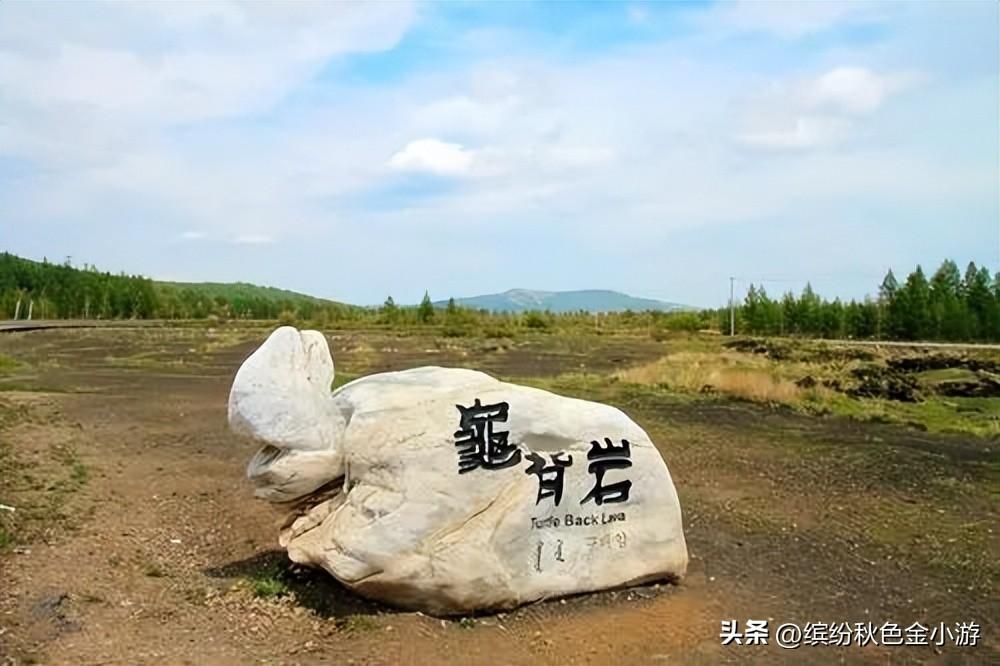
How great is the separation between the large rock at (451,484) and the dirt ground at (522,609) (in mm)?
229

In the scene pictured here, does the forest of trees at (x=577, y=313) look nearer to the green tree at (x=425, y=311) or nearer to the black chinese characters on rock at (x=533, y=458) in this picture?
the green tree at (x=425, y=311)

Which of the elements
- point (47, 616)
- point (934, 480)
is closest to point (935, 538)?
point (934, 480)

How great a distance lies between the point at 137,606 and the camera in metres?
5.66

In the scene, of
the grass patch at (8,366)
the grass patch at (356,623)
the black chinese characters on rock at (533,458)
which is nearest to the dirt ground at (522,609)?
the grass patch at (356,623)

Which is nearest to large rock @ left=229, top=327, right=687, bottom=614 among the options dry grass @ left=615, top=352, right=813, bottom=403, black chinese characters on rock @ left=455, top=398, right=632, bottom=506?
black chinese characters on rock @ left=455, top=398, right=632, bottom=506

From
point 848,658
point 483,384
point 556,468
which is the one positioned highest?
point 483,384

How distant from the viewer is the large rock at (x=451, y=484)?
5574 mm

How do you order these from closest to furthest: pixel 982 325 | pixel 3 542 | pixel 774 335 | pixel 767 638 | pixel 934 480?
pixel 767 638
pixel 3 542
pixel 934 480
pixel 982 325
pixel 774 335

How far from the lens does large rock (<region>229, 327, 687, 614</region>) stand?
18.3 ft

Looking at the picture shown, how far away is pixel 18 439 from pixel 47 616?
248 inches

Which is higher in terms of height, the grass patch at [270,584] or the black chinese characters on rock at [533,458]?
the black chinese characters on rock at [533,458]

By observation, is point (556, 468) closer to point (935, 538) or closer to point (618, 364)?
point (935, 538)

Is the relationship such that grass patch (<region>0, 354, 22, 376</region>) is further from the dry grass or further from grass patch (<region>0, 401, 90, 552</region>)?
the dry grass

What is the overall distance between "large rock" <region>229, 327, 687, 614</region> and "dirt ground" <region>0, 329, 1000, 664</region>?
0.23 meters
